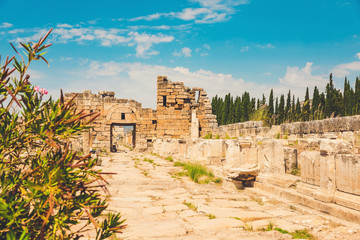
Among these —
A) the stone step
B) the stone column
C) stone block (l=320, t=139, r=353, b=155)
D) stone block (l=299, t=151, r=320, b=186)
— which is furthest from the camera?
the stone column

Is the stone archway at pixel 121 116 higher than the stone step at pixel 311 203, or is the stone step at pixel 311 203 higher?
the stone archway at pixel 121 116

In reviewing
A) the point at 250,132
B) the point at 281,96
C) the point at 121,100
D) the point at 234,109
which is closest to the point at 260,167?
the point at 250,132

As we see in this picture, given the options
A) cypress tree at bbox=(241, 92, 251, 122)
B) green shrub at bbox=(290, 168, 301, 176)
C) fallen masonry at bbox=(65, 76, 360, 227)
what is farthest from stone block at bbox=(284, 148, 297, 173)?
cypress tree at bbox=(241, 92, 251, 122)

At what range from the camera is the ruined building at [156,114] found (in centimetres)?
1892

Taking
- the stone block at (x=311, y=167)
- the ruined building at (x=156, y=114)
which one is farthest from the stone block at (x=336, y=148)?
the ruined building at (x=156, y=114)

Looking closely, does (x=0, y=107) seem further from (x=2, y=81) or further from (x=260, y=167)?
(x=260, y=167)

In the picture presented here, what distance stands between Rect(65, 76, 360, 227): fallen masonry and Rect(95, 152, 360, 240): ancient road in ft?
1.12

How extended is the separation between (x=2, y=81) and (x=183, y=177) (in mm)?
6683

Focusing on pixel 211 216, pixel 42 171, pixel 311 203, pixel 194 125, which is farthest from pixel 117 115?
pixel 42 171

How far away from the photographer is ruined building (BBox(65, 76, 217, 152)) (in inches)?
745

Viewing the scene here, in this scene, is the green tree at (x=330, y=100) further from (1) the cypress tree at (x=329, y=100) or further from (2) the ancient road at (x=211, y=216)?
(2) the ancient road at (x=211, y=216)

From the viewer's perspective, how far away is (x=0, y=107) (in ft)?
4.97

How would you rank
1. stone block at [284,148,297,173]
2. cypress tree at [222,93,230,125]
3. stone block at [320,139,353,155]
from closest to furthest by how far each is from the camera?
stone block at [320,139,353,155] → stone block at [284,148,297,173] → cypress tree at [222,93,230,125]

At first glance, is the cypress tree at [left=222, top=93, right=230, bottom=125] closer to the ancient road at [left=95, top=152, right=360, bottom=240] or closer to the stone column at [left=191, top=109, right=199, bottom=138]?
the stone column at [left=191, top=109, right=199, bottom=138]
